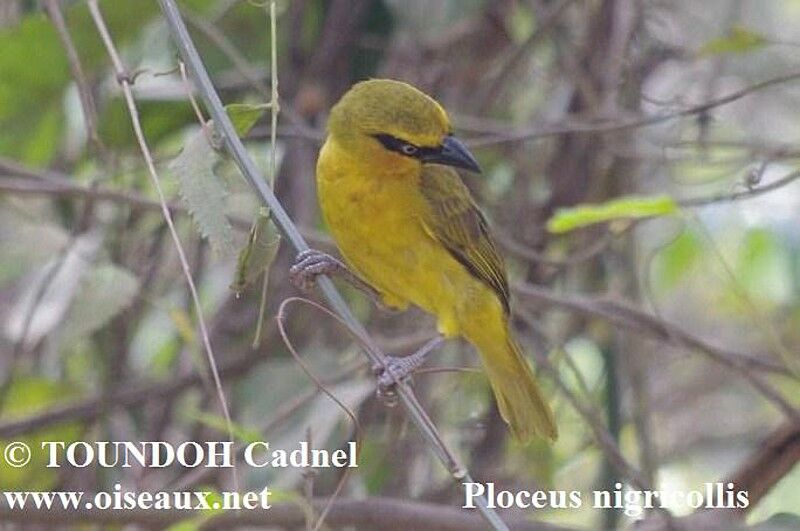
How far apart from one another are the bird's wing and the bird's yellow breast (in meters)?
0.01

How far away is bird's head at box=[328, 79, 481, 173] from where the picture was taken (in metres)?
1.92

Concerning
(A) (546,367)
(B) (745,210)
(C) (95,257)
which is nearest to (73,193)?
(C) (95,257)

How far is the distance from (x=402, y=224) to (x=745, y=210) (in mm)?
1087

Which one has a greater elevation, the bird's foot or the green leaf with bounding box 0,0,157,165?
the green leaf with bounding box 0,0,157,165

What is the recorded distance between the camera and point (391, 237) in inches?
83.8

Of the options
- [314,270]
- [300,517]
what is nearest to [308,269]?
[314,270]

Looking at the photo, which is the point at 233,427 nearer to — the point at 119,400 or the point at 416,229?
the point at 416,229

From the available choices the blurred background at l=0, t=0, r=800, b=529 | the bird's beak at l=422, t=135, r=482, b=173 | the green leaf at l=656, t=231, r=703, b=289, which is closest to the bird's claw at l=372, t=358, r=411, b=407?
the bird's beak at l=422, t=135, r=482, b=173

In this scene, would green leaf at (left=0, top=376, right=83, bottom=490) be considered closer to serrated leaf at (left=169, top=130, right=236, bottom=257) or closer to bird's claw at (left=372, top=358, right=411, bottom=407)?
bird's claw at (left=372, top=358, right=411, bottom=407)

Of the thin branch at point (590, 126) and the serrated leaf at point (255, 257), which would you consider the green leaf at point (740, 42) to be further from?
the serrated leaf at point (255, 257)

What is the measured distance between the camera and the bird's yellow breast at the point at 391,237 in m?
2.07

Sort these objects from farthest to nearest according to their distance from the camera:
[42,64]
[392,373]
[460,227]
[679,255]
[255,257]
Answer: [679,255] → [42,64] → [460,227] → [392,373] → [255,257]

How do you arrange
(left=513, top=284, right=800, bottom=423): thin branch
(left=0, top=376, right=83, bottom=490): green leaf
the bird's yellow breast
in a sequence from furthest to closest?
1. (left=0, top=376, right=83, bottom=490): green leaf
2. (left=513, top=284, right=800, bottom=423): thin branch
3. the bird's yellow breast

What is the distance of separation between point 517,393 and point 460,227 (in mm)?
270
